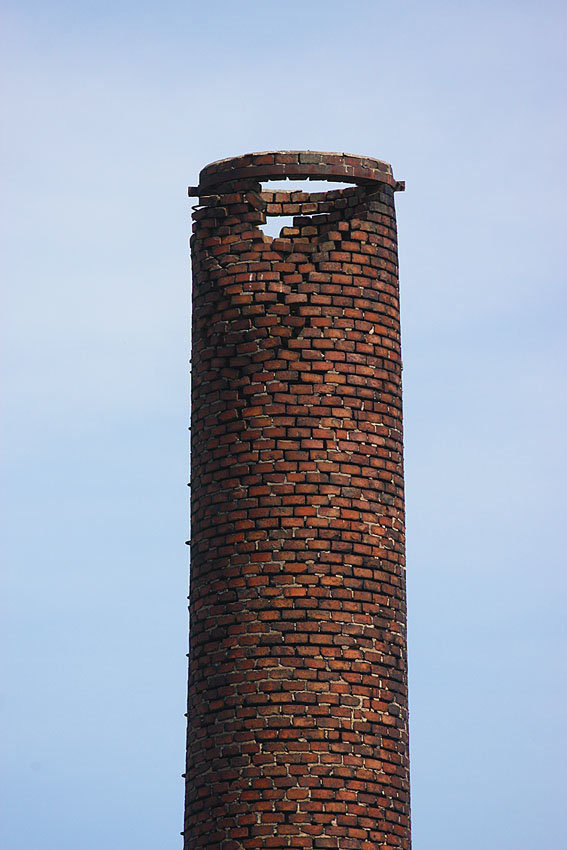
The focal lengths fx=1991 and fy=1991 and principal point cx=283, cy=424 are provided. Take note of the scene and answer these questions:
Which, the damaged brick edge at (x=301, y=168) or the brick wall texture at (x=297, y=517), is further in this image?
the damaged brick edge at (x=301, y=168)

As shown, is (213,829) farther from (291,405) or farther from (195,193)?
(195,193)

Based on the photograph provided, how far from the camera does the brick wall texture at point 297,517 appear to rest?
45.4 ft

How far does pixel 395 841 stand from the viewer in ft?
46.0

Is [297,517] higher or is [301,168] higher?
[301,168]

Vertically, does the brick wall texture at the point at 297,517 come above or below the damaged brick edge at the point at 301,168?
below

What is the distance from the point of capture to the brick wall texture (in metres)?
13.9

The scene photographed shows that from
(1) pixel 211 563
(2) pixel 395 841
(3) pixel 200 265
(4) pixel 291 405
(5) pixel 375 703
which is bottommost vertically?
(2) pixel 395 841

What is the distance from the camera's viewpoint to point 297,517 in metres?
14.2

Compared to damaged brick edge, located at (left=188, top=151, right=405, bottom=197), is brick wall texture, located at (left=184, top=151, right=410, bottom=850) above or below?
below

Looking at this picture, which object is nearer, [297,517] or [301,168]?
[297,517]

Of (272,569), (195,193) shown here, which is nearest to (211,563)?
(272,569)

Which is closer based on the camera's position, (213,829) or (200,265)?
(213,829)

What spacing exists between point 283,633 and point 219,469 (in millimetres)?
1373

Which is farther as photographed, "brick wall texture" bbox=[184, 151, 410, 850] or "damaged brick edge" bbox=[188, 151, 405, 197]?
"damaged brick edge" bbox=[188, 151, 405, 197]
